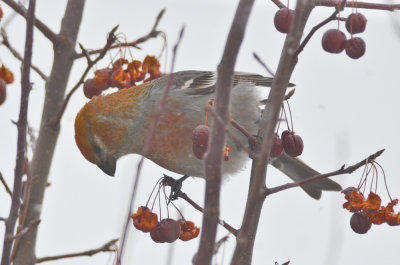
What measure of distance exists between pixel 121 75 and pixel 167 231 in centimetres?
94

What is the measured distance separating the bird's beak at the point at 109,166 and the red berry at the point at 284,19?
4.93 ft

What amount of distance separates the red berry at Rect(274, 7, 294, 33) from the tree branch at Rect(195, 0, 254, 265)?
91 cm

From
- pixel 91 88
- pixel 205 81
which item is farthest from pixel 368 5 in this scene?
pixel 205 81

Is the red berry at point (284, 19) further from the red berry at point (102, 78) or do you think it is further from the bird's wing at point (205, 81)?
the bird's wing at point (205, 81)

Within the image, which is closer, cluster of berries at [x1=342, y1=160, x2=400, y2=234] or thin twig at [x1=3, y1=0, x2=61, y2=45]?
cluster of berries at [x1=342, y1=160, x2=400, y2=234]

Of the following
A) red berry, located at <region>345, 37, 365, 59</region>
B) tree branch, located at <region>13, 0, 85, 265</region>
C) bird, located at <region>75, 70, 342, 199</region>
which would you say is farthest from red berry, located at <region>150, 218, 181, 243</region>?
bird, located at <region>75, 70, 342, 199</region>

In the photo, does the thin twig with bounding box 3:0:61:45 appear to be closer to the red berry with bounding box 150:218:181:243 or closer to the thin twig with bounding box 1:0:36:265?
the thin twig with bounding box 1:0:36:265

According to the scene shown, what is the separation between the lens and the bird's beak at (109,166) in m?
3.33

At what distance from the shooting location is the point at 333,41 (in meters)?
2.06

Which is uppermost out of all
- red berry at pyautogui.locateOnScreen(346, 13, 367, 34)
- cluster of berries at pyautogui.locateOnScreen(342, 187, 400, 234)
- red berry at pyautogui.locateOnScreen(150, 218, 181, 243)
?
red berry at pyautogui.locateOnScreen(346, 13, 367, 34)

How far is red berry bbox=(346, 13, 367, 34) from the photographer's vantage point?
2086 mm

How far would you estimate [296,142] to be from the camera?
225cm

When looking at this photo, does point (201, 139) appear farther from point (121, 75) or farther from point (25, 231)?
point (121, 75)

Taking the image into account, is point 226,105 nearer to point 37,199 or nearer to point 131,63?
point 37,199
